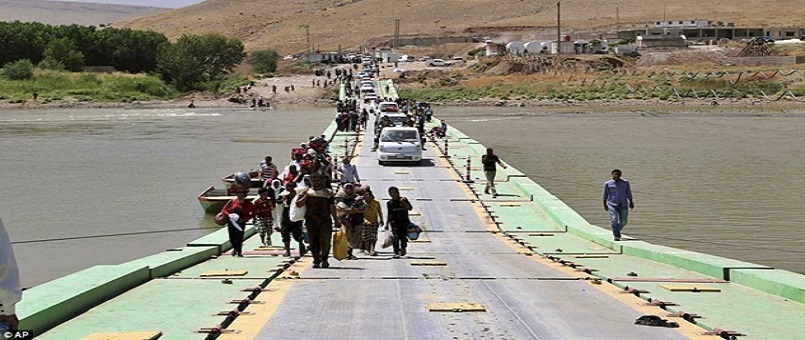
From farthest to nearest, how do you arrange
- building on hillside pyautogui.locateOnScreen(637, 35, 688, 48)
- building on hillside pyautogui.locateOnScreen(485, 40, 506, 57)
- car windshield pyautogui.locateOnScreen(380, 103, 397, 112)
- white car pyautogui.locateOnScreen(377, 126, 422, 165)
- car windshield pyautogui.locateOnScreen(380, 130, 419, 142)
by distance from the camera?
building on hillside pyautogui.locateOnScreen(637, 35, 688, 48)
building on hillside pyautogui.locateOnScreen(485, 40, 506, 57)
car windshield pyautogui.locateOnScreen(380, 103, 397, 112)
car windshield pyautogui.locateOnScreen(380, 130, 419, 142)
white car pyautogui.locateOnScreen(377, 126, 422, 165)

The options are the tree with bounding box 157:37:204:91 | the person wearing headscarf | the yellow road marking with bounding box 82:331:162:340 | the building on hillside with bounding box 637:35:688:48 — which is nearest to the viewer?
the yellow road marking with bounding box 82:331:162:340

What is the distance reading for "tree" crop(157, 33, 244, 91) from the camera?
426 ft

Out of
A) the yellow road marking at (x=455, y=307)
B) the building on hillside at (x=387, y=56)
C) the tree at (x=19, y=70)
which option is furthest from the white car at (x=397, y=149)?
the building on hillside at (x=387, y=56)

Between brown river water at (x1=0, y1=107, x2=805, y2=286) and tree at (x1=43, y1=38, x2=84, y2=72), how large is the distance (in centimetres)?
5297

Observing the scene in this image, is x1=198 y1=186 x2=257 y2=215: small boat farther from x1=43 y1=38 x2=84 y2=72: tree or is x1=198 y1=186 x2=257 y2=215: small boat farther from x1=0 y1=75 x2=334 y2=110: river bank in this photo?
x1=43 y1=38 x2=84 y2=72: tree

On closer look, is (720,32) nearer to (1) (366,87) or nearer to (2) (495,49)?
(2) (495,49)

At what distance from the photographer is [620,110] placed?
8906cm

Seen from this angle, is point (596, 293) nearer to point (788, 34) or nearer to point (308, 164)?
point (308, 164)

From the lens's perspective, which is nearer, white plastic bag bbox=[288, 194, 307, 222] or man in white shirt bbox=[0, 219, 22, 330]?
man in white shirt bbox=[0, 219, 22, 330]

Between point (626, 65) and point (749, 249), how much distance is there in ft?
355

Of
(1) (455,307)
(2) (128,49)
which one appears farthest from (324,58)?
(1) (455,307)

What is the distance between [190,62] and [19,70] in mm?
19131

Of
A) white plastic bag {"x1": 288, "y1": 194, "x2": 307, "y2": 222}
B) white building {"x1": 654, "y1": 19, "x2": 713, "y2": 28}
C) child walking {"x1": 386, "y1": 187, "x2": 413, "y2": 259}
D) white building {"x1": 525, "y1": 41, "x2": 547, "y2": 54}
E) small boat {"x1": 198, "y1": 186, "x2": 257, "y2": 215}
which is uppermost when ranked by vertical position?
white building {"x1": 654, "y1": 19, "x2": 713, "y2": 28}

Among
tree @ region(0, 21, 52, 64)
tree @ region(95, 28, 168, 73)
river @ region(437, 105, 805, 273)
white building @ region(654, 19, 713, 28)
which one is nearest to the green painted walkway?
river @ region(437, 105, 805, 273)
